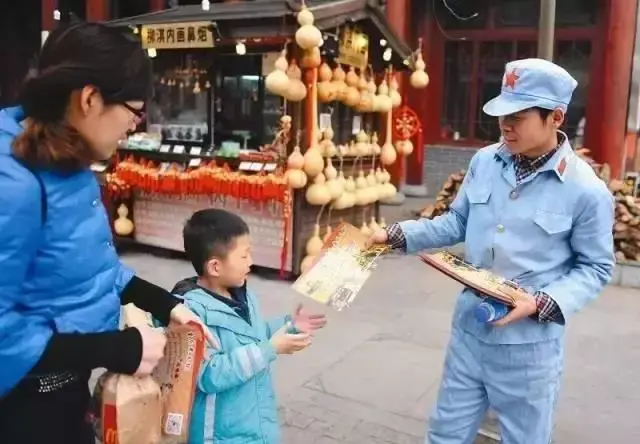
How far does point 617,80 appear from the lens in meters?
9.38

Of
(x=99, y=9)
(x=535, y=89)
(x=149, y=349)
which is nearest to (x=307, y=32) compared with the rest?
(x=535, y=89)

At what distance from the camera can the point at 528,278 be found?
226 cm

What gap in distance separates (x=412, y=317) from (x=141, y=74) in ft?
13.7

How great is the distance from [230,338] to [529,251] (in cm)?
101

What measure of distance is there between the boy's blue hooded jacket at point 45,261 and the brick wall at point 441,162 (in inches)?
410

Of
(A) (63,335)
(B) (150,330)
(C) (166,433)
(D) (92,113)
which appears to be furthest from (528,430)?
(D) (92,113)

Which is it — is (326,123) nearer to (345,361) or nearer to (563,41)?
(345,361)

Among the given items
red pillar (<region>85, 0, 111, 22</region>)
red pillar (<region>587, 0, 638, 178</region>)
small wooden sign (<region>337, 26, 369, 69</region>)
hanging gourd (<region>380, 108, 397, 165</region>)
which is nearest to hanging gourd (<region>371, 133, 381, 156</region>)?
hanging gourd (<region>380, 108, 397, 165</region>)

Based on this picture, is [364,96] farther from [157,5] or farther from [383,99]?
[157,5]

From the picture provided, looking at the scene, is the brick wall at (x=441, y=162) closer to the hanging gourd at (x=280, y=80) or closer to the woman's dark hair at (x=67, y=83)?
the hanging gourd at (x=280, y=80)

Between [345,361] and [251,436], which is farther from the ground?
[251,436]

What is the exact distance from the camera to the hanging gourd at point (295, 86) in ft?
19.0

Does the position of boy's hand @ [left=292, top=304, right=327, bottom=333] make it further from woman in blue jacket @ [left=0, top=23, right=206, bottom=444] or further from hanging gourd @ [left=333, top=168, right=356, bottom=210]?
hanging gourd @ [left=333, top=168, right=356, bottom=210]

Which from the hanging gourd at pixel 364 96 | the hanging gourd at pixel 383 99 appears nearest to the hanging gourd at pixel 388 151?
the hanging gourd at pixel 383 99
